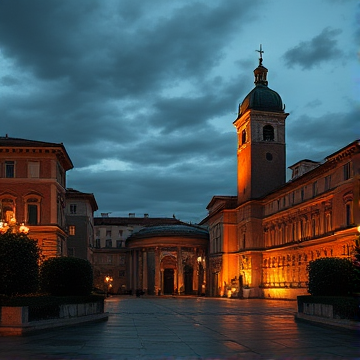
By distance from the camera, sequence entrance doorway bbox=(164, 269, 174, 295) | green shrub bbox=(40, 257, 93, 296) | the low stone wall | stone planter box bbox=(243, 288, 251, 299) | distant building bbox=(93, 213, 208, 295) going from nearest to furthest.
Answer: the low stone wall
green shrub bbox=(40, 257, 93, 296)
stone planter box bbox=(243, 288, 251, 299)
distant building bbox=(93, 213, 208, 295)
entrance doorway bbox=(164, 269, 174, 295)

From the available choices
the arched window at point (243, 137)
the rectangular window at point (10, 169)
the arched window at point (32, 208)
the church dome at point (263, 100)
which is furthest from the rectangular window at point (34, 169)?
the arched window at point (243, 137)

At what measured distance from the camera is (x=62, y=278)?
3044 centimetres

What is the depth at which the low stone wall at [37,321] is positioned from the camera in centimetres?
2157

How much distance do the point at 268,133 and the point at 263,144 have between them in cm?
197

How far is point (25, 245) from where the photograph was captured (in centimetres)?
2575

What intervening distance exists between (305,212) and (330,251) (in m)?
9.08

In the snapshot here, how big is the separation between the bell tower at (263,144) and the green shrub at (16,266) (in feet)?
212

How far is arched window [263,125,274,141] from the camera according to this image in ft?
299

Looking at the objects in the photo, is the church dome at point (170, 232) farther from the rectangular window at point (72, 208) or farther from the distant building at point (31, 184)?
the distant building at point (31, 184)

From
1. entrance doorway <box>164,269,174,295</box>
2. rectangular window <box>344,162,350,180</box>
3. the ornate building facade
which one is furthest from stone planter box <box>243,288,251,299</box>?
entrance doorway <box>164,269,174,295</box>

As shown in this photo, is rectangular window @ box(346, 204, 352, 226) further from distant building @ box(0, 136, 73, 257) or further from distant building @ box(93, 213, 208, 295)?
distant building @ box(93, 213, 208, 295)

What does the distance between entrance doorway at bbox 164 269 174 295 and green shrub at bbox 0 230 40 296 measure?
356 feet

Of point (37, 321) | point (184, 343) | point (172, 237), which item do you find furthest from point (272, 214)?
point (184, 343)

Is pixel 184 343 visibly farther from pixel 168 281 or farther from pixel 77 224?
pixel 168 281
